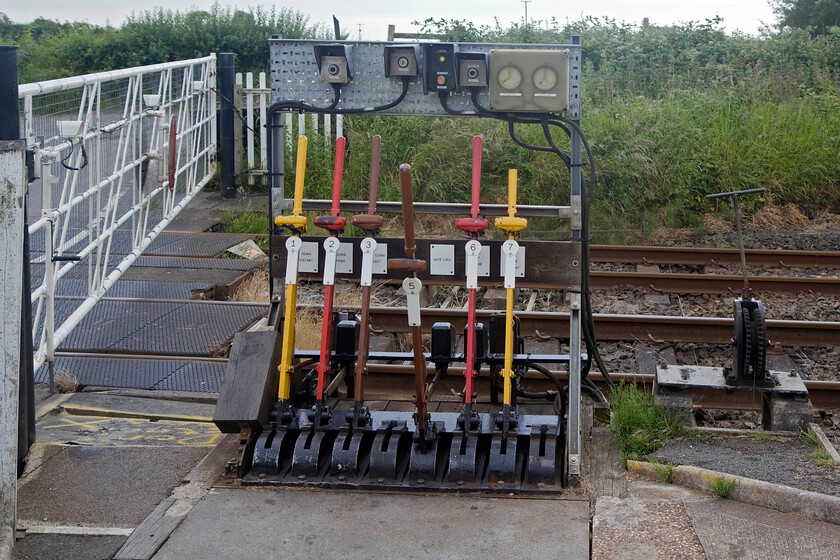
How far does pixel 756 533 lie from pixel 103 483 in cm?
305

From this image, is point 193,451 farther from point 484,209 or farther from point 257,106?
point 257,106

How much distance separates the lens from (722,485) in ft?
13.6

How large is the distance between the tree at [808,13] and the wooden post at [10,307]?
2545cm

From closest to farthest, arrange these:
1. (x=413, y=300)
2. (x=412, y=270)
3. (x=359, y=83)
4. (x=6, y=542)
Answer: (x=6, y=542) → (x=413, y=300) → (x=412, y=270) → (x=359, y=83)

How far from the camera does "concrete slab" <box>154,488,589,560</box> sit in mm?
3799

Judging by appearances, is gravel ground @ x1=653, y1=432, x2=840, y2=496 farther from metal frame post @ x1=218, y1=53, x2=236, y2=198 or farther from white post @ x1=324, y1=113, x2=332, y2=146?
metal frame post @ x1=218, y1=53, x2=236, y2=198

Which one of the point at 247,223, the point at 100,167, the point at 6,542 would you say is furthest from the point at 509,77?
the point at 247,223

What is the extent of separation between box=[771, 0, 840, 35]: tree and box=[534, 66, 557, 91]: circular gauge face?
23.4m

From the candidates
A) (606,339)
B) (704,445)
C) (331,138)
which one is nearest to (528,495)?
(704,445)

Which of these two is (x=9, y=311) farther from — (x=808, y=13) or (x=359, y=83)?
(x=808, y=13)

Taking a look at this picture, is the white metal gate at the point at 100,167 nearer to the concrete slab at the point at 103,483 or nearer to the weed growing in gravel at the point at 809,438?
the concrete slab at the point at 103,483

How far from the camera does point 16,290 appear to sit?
397cm

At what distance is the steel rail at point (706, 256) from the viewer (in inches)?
398

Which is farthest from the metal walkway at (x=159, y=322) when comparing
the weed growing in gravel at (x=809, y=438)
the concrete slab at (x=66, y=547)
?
the weed growing in gravel at (x=809, y=438)
